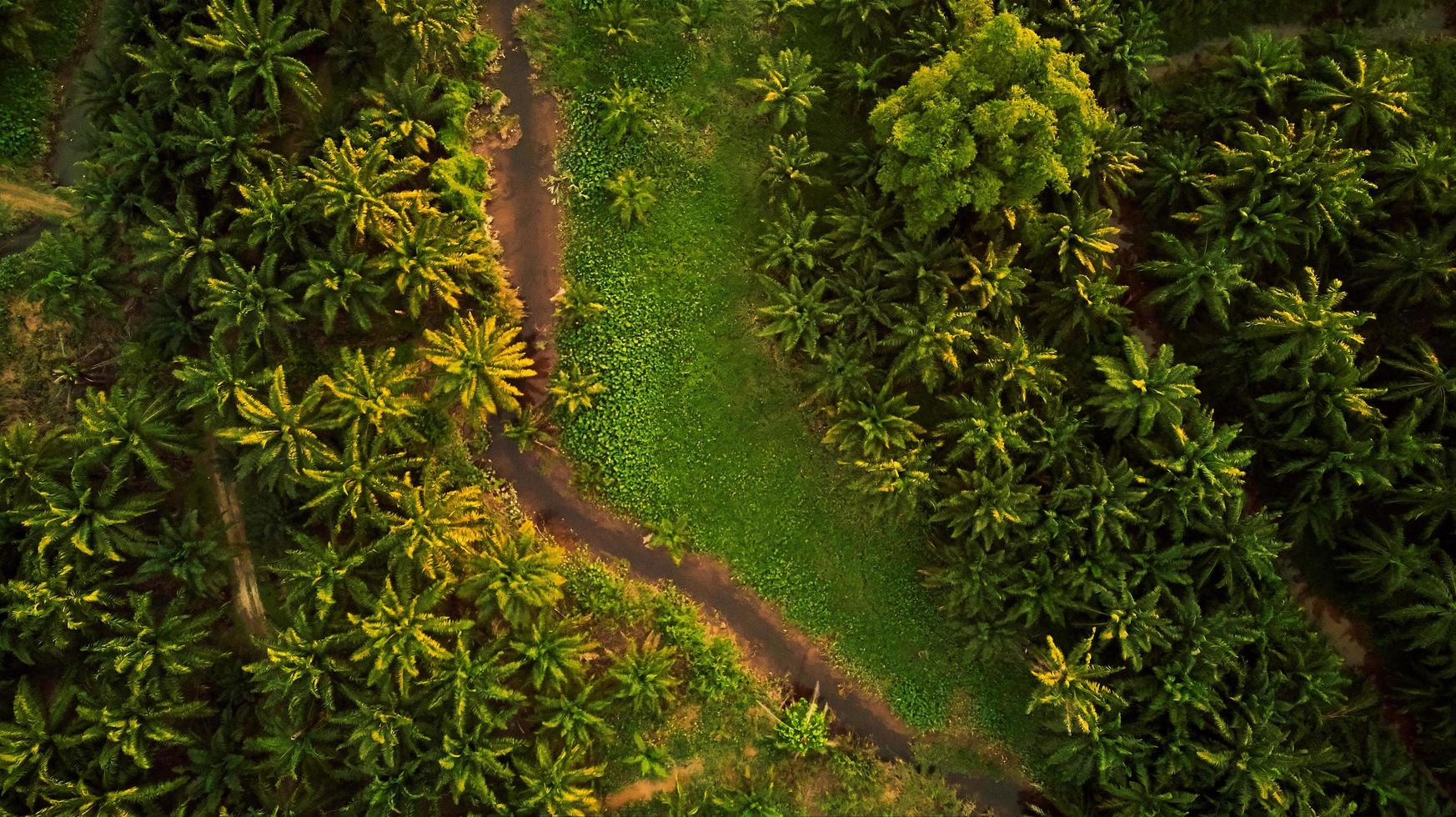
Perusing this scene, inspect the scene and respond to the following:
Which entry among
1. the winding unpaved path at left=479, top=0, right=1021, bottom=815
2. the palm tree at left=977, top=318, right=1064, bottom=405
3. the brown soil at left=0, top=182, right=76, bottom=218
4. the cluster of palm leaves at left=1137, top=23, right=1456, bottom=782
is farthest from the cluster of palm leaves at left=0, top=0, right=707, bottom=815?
the cluster of palm leaves at left=1137, top=23, right=1456, bottom=782

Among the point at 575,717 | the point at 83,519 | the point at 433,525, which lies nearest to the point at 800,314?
the point at 433,525

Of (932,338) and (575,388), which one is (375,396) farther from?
(932,338)

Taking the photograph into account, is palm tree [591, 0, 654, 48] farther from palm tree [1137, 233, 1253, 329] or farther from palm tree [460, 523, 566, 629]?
palm tree [1137, 233, 1253, 329]

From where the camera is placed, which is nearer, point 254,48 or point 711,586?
point 254,48

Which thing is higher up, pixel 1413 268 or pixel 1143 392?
pixel 1413 268

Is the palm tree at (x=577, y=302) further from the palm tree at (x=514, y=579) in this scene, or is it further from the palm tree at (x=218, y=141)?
the palm tree at (x=218, y=141)

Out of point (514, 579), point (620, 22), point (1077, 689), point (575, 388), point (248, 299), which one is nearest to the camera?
point (248, 299)

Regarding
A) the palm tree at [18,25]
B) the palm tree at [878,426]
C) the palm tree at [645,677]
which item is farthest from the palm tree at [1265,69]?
the palm tree at [18,25]
